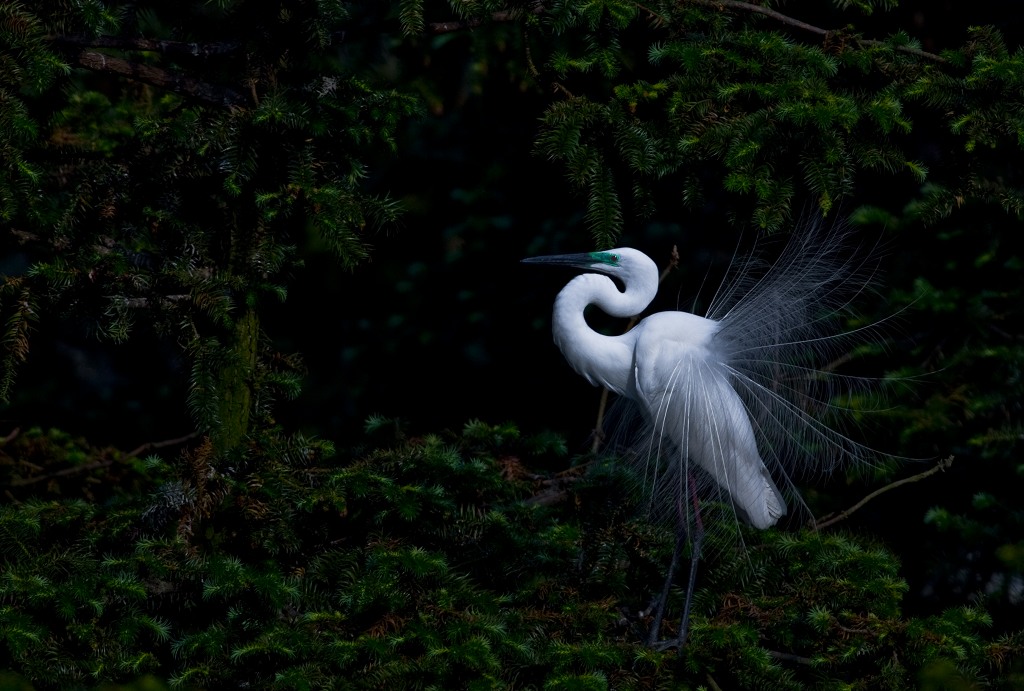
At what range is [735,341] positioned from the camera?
2955mm

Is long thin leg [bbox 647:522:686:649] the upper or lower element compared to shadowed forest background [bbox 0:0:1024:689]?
lower

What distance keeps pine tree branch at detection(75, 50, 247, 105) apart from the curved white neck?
106 centimetres

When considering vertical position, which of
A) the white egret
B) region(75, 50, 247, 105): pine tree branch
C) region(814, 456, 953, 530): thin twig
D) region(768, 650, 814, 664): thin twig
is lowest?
region(768, 650, 814, 664): thin twig

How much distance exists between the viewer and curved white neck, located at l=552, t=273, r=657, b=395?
290 centimetres

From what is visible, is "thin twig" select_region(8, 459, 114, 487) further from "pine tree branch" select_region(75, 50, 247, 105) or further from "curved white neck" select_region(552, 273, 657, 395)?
"curved white neck" select_region(552, 273, 657, 395)

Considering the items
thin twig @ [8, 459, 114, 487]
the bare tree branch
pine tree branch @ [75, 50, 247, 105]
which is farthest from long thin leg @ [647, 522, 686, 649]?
thin twig @ [8, 459, 114, 487]

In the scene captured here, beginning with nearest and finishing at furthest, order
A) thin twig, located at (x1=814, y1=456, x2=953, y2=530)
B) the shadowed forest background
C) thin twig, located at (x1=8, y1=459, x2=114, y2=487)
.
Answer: the shadowed forest background → thin twig, located at (x1=814, y1=456, x2=953, y2=530) → thin twig, located at (x1=8, y1=459, x2=114, y2=487)

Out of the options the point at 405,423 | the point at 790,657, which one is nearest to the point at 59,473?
the point at 405,423

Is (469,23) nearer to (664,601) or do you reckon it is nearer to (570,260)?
(570,260)

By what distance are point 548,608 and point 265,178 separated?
133cm

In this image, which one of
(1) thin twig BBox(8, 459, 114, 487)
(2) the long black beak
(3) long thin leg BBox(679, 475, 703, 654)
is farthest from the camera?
(1) thin twig BBox(8, 459, 114, 487)

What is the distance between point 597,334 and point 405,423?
0.75m

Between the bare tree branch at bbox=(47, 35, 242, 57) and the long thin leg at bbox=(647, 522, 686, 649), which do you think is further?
the long thin leg at bbox=(647, 522, 686, 649)

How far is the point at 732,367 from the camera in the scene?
9.76ft
